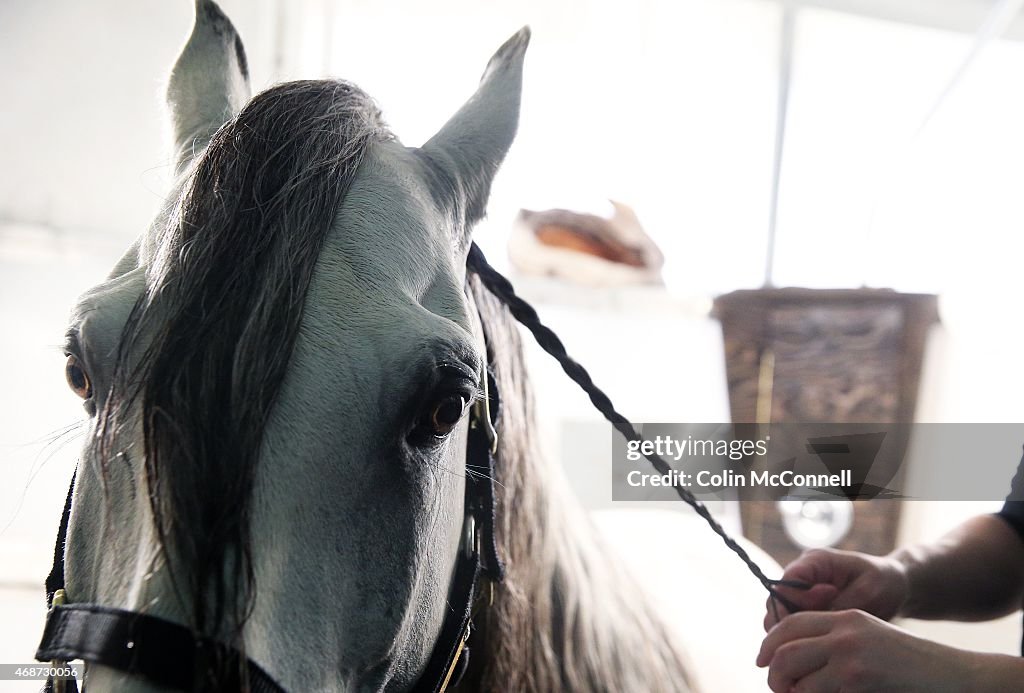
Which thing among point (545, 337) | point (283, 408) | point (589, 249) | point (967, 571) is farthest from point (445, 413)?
point (589, 249)

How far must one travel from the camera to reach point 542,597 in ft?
1.87

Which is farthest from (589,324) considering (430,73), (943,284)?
(943,284)

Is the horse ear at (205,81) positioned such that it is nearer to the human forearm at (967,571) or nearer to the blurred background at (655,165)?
the blurred background at (655,165)

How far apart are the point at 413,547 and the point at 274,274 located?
0.18 metres

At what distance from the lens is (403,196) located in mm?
417

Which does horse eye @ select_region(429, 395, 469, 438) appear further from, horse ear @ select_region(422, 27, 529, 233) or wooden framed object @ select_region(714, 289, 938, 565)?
wooden framed object @ select_region(714, 289, 938, 565)

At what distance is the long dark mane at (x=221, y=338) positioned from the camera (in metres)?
0.28

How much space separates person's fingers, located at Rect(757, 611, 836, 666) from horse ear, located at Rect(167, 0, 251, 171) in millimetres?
680

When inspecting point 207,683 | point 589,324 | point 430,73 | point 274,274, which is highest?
point 430,73

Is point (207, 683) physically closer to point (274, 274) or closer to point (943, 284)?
point (274, 274)

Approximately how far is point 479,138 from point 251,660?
1.35 feet

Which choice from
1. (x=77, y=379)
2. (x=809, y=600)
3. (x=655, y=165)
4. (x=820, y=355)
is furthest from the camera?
(x=820, y=355)

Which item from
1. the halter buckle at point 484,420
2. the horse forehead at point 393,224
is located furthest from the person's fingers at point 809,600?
the horse forehead at point 393,224

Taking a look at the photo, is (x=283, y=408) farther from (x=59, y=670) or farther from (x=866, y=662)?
(x=866, y=662)
